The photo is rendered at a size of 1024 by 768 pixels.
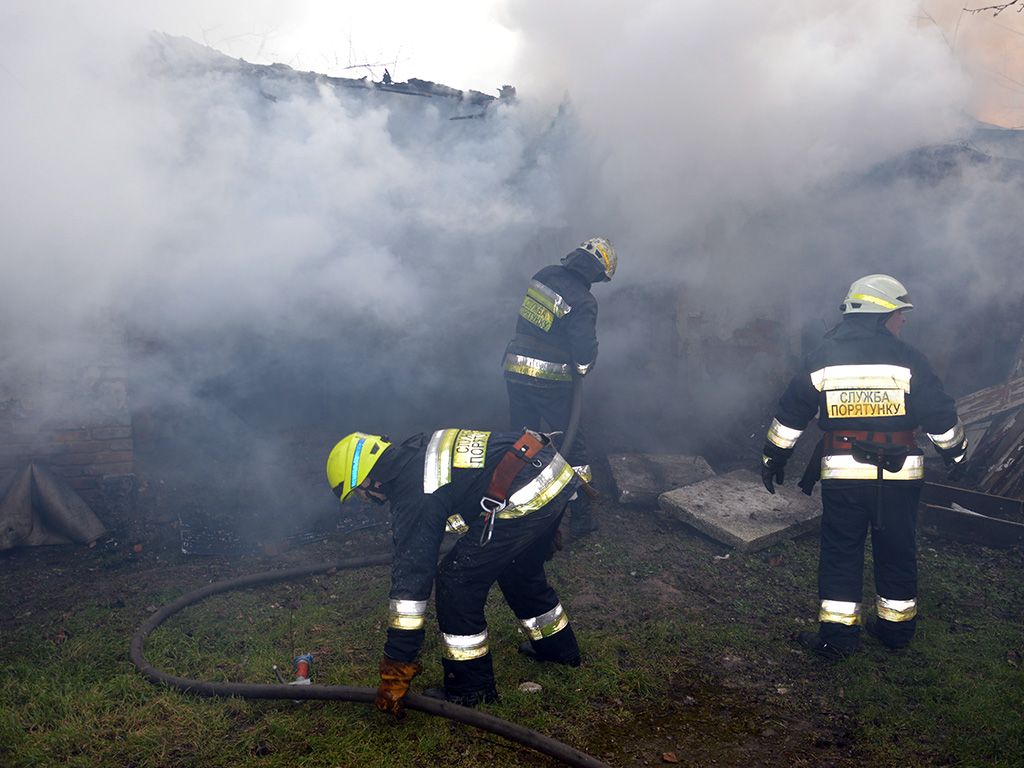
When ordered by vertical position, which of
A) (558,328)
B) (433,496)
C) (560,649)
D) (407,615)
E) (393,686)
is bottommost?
(560,649)

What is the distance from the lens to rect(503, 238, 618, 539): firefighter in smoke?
598cm

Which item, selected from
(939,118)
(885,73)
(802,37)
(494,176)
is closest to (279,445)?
(494,176)

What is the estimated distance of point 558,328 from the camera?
240 inches

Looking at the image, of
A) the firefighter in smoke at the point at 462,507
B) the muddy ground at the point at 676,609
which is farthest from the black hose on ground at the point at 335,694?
the muddy ground at the point at 676,609

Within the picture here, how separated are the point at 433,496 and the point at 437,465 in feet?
0.50

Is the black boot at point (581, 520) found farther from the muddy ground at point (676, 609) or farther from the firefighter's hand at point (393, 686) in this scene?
the firefighter's hand at point (393, 686)

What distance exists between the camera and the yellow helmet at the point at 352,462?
11.5 ft

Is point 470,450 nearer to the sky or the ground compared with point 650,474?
nearer to the sky

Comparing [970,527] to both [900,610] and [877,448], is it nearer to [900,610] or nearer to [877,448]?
[900,610]

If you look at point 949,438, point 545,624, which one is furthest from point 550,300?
point 949,438

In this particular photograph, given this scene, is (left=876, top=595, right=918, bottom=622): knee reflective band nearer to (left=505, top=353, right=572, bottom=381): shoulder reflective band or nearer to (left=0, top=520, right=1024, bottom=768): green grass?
(left=0, top=520, right=1024, bottom=768): green grass

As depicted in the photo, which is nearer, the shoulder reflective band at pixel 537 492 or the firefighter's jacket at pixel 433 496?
the firefighter's jacket at pixel 433 496

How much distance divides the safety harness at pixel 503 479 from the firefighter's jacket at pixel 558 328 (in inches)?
97.4

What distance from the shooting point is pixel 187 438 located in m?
6.45
